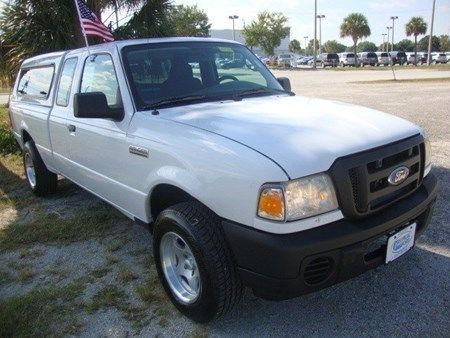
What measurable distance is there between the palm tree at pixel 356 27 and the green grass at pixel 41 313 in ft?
203

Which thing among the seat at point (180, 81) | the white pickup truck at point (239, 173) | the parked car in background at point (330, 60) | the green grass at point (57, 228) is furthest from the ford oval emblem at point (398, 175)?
the parked car in background at point (330, 60)

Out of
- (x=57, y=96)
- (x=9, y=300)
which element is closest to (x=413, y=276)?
(x=9, y=300)

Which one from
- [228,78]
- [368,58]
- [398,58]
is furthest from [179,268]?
[398,58]

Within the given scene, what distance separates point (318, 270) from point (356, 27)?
63.2m

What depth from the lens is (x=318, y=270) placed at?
236 centimetres

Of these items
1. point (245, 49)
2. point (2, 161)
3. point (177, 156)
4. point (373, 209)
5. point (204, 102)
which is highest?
point (245, 49)

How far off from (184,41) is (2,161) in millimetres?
5891

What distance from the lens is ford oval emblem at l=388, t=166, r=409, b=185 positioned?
255cm

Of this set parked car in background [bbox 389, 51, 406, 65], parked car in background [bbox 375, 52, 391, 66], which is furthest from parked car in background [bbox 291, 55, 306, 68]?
parked car in background [bbox 389, 51, 406, 65]

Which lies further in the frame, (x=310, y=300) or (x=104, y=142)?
(x=104, y=142)

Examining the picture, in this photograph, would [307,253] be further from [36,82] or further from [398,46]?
[398,46]

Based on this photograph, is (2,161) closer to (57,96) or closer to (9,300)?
(57,96)

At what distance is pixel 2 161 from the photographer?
8.33 m

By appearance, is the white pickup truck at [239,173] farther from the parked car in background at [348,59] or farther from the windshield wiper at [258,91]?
the parked car in background at [348,59]
